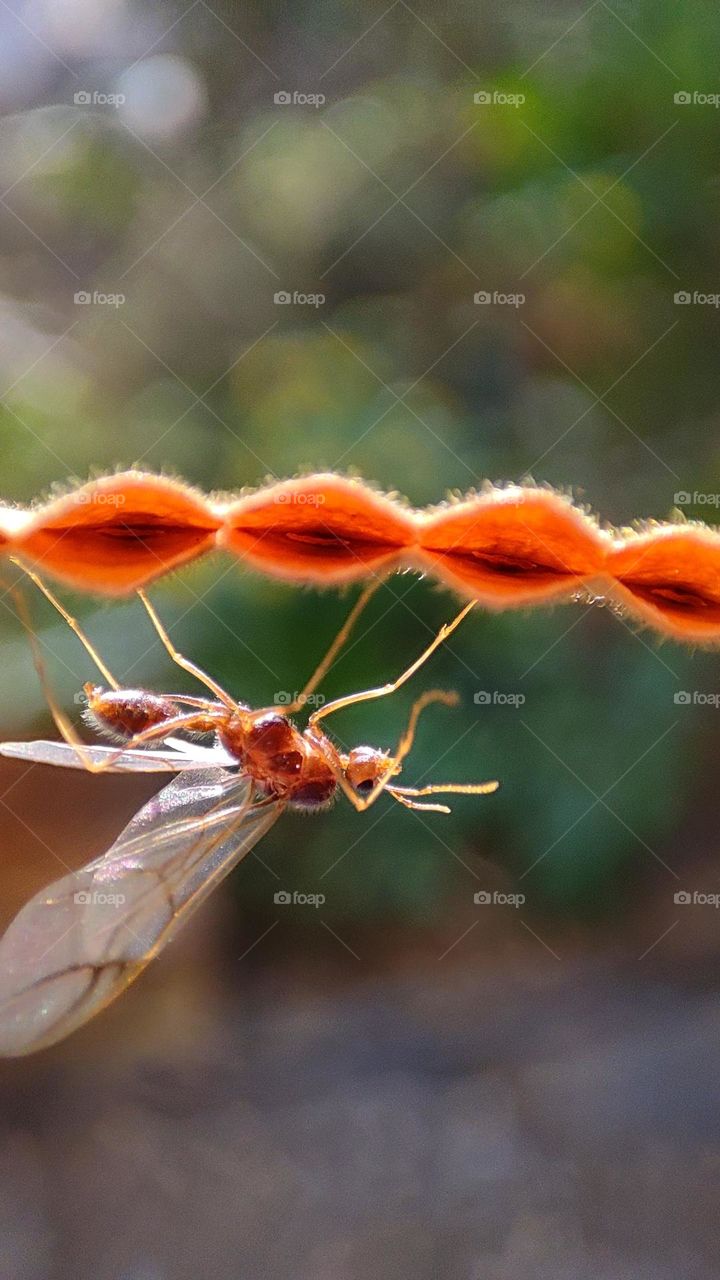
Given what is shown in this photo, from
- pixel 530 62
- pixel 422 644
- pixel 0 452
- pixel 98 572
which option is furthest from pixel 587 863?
pixel 98 572

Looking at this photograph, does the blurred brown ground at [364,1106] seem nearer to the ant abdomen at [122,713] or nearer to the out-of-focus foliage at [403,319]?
the out-of-focus foliage at [403,319]

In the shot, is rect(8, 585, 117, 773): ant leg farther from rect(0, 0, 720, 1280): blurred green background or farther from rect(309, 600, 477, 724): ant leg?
rect(0, 0, 720, 1280): blurred green background

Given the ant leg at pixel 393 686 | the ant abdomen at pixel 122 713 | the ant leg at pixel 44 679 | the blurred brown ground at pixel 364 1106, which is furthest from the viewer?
the blurred brown ground at pixel 364 1106

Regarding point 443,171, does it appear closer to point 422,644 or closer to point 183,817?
point 422,644

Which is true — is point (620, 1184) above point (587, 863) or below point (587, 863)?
below

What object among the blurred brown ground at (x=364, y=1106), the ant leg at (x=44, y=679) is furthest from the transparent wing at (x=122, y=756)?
the blurred brown ground at (x=364, y=1106)

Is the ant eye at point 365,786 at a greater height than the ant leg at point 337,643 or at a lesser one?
lesser

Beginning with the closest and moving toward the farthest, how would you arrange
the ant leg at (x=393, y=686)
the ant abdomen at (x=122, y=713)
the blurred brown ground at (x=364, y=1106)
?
the ant leg at (x=393, y=686)
the ant abdomen at (x=122, y=713)
the blurred brown ground at (x=364, y=1106)

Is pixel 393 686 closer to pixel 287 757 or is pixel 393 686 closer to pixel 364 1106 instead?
pixel 287 757

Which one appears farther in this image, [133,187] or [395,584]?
[133,187]
